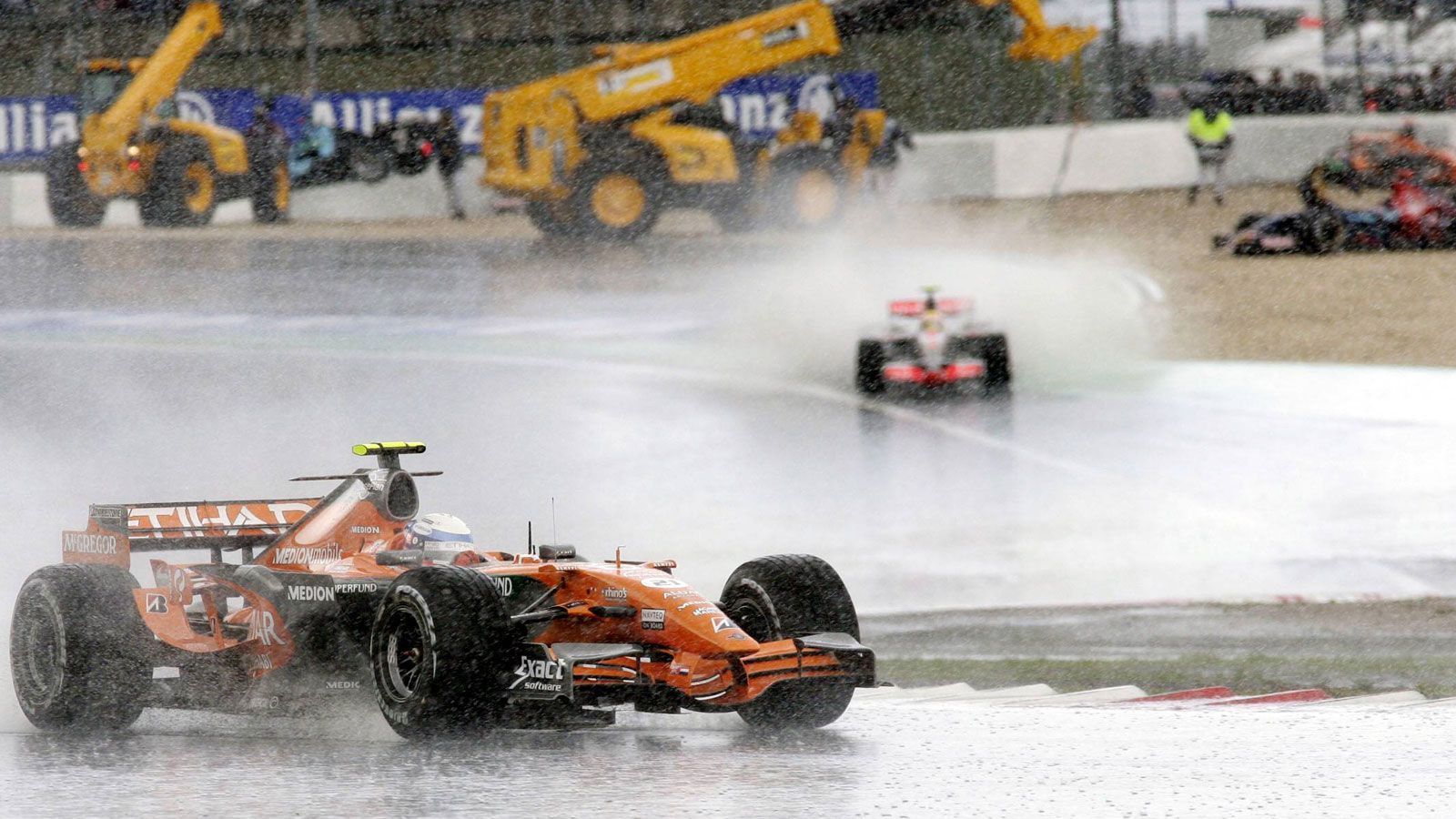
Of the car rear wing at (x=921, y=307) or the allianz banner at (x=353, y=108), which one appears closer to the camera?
the car rear wing at (x=921, y=307)

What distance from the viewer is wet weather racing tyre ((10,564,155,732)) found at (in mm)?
7906

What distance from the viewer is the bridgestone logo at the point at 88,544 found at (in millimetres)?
8547

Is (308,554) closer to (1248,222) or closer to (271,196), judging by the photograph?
(1248,222)

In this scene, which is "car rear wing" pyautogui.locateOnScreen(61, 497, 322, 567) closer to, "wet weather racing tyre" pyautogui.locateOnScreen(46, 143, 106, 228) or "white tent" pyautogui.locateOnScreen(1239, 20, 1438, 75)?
"wet weather racing tyre" pyautogui.locateOnScreen(46, 143, 106, 228)

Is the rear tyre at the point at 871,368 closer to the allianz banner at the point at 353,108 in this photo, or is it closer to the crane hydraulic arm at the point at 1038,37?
the crane hydraulic arm at the point at 1038,37

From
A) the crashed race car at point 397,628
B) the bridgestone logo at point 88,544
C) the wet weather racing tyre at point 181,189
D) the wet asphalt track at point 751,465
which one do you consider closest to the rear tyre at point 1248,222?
the wet asphalt track at point 751,465

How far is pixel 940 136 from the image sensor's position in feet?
113

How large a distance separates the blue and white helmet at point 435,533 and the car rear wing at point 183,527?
56 cm

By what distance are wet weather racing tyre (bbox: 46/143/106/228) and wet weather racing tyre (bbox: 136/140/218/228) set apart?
0.72 m

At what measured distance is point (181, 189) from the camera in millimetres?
30250

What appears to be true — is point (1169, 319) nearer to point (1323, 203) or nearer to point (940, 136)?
point (1323, 203)

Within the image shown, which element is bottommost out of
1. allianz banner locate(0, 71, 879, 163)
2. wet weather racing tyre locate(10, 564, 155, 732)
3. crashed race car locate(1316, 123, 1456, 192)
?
wet weather racing tyre locate(10, 564, 155, 732)

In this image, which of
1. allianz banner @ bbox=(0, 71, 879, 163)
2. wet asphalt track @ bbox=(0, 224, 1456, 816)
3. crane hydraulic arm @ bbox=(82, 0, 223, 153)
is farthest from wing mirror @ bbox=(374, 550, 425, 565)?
allianz banner @ bbox=(0, 71, 879, 163)

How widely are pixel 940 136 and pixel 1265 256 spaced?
905 centimetres
